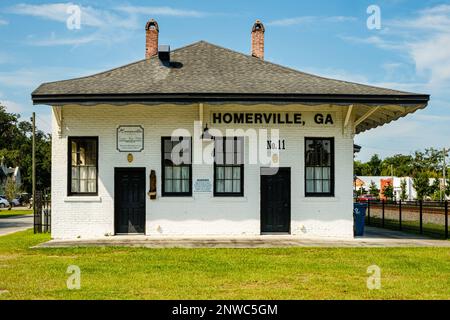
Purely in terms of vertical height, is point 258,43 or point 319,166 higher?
point 258,43

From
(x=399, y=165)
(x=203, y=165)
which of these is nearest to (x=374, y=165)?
(x=399, y=165)

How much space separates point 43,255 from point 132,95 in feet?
17.7

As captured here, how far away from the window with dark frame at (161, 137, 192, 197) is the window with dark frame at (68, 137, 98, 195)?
2.16 meters

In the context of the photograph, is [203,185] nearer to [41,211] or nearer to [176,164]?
[176,164]

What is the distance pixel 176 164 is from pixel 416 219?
59.9 ft

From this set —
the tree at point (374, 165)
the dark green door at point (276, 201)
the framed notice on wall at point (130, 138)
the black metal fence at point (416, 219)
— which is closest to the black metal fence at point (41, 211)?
the framed notice on wall at point (130, 138)

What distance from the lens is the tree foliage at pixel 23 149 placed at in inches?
3450

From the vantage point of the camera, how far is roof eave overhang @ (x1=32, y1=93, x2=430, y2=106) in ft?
58.7

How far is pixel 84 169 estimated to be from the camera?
19188mm

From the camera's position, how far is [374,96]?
1819 centimetres
